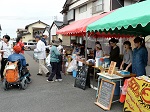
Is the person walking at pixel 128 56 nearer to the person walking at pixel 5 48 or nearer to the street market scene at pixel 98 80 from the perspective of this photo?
the street market scene at pixel 98 80

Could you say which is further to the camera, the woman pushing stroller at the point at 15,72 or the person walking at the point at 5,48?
the person walking at the point at 5,48

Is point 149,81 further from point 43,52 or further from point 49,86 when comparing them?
point 43,52

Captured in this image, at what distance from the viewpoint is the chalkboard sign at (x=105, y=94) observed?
4324 millimetres

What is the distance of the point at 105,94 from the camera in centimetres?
450

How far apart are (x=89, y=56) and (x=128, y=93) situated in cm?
531

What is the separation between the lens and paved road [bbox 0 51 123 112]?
4418 mm

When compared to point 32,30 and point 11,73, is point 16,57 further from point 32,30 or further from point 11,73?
point 32,30

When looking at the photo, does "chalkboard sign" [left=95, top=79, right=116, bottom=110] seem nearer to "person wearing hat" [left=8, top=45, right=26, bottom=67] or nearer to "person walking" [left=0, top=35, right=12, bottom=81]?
"person wearing hat" [left=8, top=45, right=26, bottom=67]

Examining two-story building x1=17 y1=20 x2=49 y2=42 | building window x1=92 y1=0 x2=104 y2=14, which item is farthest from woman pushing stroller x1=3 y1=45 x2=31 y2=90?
two-story building x1=17 y1=20 x2=49 y2=42

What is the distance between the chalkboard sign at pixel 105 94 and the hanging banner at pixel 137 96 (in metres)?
0.42

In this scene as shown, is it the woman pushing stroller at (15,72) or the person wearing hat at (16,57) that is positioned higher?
the person wearing hat at (16,57)

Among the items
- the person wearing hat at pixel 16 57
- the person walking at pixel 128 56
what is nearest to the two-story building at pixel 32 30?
the person wearing hat at pixel 16 57

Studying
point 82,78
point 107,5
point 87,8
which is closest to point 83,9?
point 87,8

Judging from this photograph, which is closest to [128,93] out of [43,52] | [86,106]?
[86,106]
